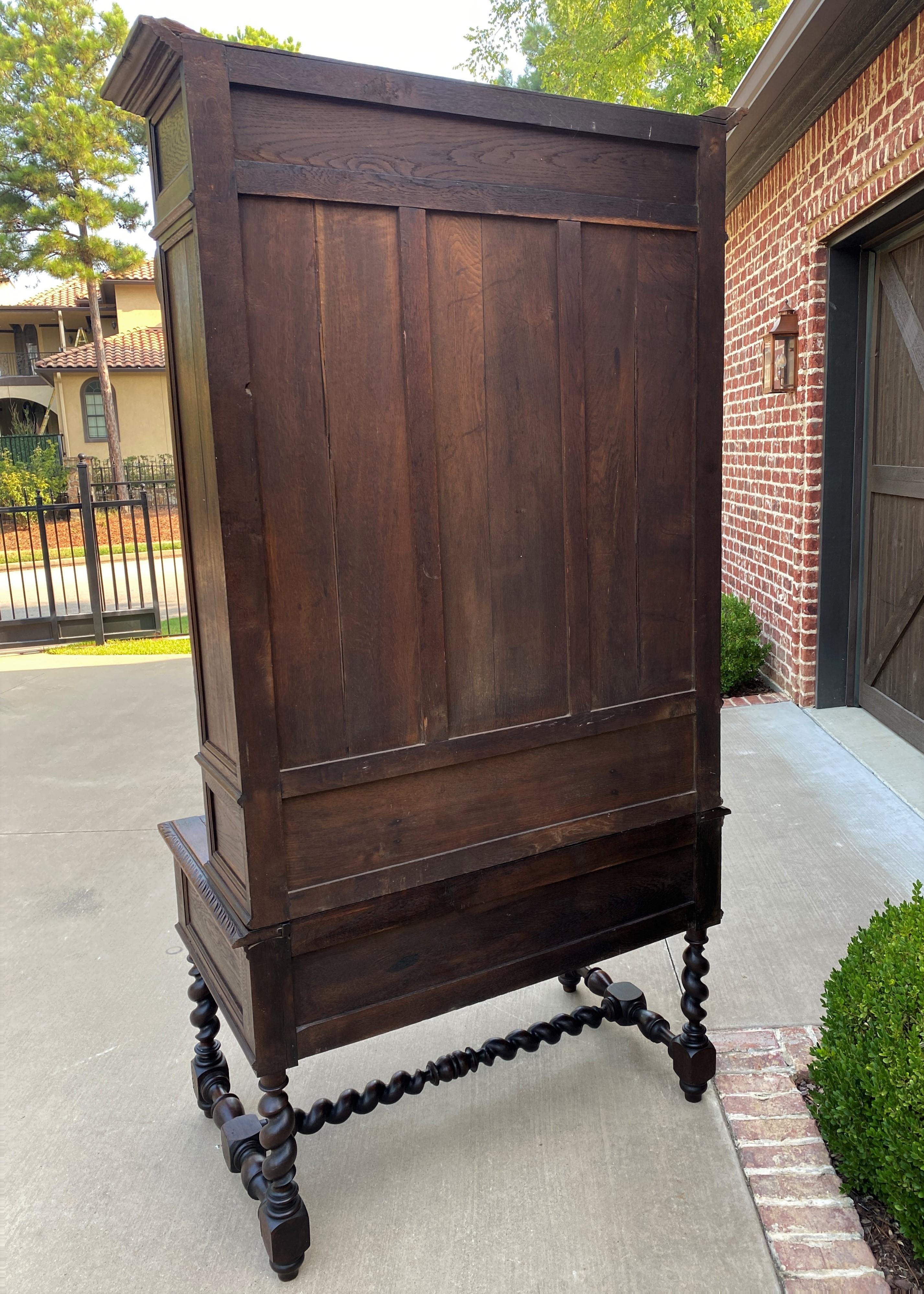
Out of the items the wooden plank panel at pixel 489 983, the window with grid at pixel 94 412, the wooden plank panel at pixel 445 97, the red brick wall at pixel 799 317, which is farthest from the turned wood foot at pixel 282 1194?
the window with grid at pixel 94 412

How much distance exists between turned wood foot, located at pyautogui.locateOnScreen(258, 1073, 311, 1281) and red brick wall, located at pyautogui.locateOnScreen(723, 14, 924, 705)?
4.07m

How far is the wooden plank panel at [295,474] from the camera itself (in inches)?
66.3

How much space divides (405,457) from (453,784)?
69cm

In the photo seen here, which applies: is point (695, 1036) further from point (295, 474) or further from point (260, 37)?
point (260, 37)

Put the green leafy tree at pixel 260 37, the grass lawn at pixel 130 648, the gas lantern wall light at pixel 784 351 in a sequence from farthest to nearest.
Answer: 1. the green leafy tree at pixel 260 37
2. the grass lawn at pixel 130 648
3. the gas lantern wall light at pixel 784 351

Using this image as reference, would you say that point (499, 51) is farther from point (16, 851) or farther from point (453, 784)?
point (453, 784)

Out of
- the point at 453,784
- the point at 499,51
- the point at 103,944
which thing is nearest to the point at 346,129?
the point at 453,784

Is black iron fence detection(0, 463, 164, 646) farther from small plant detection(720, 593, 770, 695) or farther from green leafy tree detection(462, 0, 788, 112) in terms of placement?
green leafy tree detection(462, 0, 788, 112)

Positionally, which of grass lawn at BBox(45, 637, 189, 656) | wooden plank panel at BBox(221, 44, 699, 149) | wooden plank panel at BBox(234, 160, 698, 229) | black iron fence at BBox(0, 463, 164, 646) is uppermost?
wooden plank panel at BBox(221, 44, 699, 149)

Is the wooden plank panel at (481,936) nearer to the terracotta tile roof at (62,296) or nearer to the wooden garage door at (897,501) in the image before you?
the wooden garage door at (897,501)

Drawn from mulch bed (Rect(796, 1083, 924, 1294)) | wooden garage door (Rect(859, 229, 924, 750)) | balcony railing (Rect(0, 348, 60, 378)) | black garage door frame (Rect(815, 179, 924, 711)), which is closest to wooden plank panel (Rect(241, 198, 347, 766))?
mulch bed (Rect(796, 1083, 924, 1294))

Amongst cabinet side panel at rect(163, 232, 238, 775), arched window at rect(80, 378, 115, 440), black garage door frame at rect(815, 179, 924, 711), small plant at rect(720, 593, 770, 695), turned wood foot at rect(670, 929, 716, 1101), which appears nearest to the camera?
cabinet side panel at rect(163, 232, 238, 775)

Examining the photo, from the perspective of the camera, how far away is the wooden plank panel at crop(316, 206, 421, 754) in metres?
1.76

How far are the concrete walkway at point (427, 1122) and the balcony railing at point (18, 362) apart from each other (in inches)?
1112
